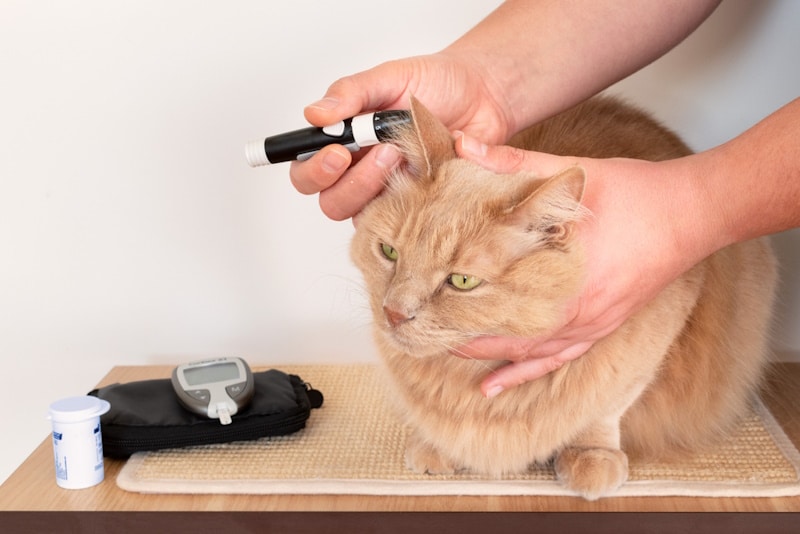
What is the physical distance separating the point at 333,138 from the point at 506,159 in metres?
0.23

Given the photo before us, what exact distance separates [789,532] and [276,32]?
1.27 metres

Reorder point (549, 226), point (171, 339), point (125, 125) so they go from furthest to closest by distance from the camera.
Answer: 1. point (171, 339)
2. point (125, 125)
3. point (549, 226)

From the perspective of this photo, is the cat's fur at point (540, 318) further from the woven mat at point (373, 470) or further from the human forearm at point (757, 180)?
the human forearm at point (757, 180)

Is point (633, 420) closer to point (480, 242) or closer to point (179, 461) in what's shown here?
point (480, 242)

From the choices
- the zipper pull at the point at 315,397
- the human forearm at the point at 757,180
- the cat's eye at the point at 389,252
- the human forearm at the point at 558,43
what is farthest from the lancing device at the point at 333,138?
the zipper pull at the point at 315,397

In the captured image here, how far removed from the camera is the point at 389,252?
3.85 ft

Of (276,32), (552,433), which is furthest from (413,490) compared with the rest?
(276,32)

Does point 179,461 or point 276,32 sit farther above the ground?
point 276,32

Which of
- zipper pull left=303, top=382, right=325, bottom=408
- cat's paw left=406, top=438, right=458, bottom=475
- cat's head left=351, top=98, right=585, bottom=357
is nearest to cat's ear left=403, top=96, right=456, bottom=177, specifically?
cat's head left=351, top=98, right=585, bottom=357

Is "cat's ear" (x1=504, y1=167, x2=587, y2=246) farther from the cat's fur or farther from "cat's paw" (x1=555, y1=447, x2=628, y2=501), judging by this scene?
"cat's paw" (x1=555, y1=447, x2=628, y2=501)

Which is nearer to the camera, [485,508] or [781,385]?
[485,508]

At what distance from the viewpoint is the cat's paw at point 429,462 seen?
4.48ft

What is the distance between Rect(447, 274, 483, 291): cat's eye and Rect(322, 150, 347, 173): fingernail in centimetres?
22

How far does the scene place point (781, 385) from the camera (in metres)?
1.69
